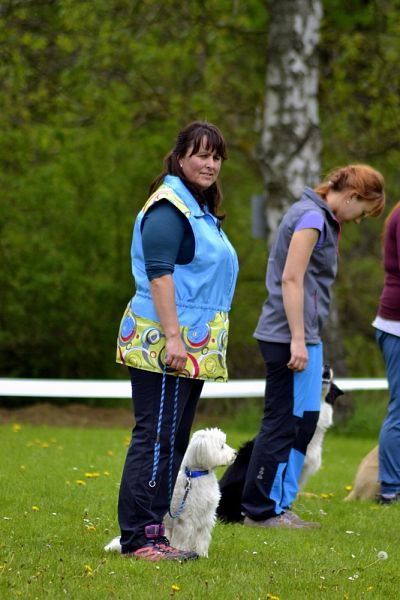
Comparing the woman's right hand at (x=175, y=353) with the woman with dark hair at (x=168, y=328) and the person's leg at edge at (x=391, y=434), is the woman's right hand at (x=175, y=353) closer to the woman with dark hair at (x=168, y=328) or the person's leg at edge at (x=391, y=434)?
the woman with dark hair at (x=168, y=328)

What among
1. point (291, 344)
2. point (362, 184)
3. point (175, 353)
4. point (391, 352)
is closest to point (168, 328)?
point (175, 353)

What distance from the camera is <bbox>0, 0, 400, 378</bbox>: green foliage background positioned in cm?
1302

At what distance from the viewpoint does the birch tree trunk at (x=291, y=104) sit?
11.7 metres

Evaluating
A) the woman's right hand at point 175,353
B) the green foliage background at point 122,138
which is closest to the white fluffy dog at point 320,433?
the woman's right hand at point 175,353

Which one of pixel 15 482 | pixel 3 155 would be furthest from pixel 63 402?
pixel 15 482

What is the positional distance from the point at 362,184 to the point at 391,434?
1.90 m

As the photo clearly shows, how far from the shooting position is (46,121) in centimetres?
1529

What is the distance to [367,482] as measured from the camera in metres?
7.44

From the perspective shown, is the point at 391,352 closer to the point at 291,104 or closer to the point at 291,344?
the point at 291,344

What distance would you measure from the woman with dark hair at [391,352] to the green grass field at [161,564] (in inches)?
9.9

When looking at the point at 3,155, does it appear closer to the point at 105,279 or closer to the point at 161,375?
the point at 105,279

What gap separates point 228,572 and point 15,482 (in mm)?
2484

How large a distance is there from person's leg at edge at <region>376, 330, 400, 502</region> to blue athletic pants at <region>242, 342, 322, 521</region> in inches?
44.0

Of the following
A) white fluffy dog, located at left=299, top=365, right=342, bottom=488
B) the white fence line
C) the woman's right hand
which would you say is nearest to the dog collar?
the woman's right hand
